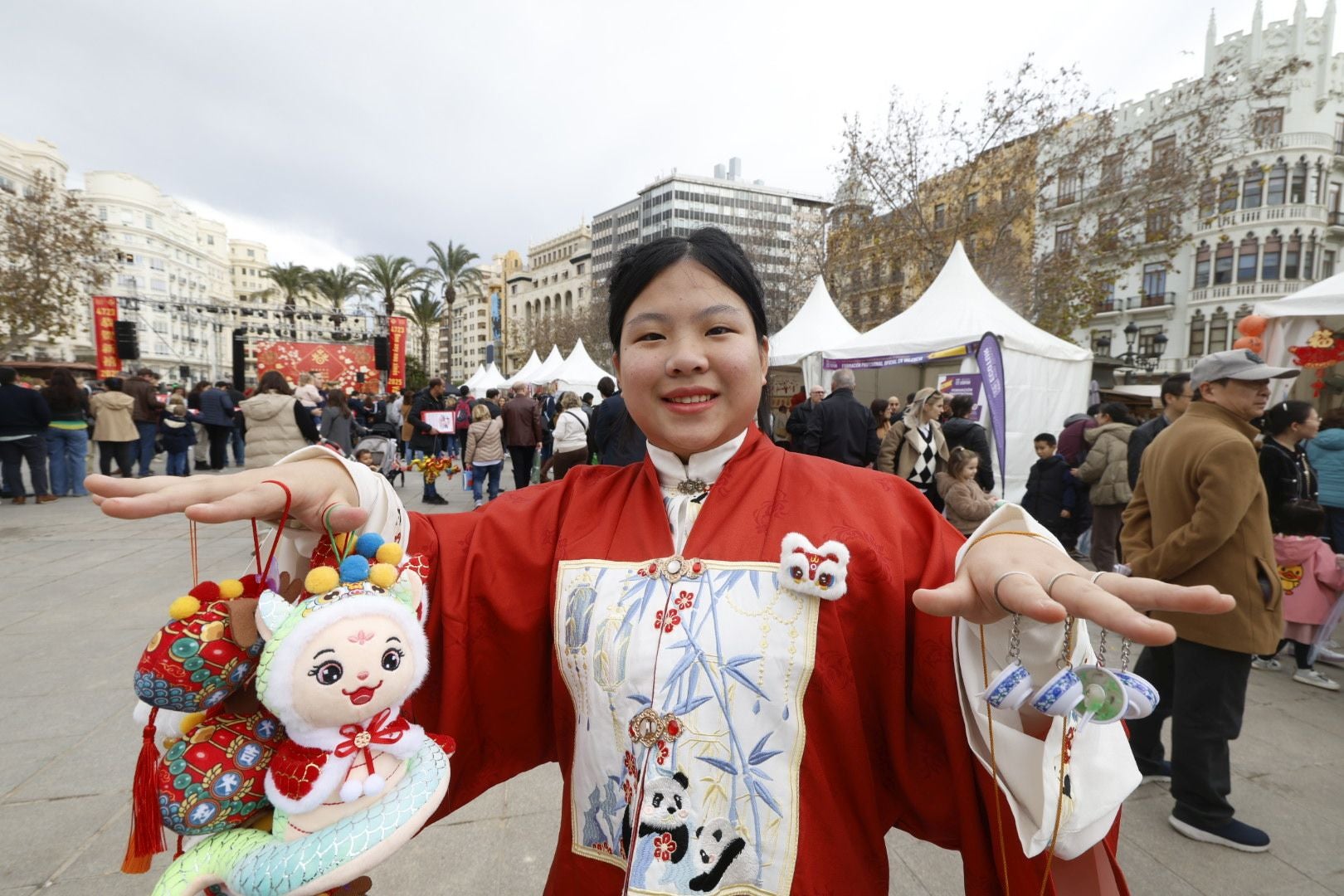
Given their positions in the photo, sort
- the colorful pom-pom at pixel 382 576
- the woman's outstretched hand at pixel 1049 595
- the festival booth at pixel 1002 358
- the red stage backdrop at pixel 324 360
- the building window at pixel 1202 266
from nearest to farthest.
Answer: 1. the woman's outstretched hand at pixel 1049 595
2. the colorful pom-pom at pixel 382 576
3. the festival booth at pixel 1002 358
4. the red stage backdrop at pixel 324 360
5. the building window at pixel 1202 266

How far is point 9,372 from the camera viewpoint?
792cm

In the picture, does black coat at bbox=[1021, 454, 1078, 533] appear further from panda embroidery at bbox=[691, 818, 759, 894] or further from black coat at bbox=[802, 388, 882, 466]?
panda embroidery at bbox=[691, 818, 759, 894]

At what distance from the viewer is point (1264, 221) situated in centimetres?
2592

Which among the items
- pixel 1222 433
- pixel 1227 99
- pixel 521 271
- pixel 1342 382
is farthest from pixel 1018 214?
pixel 521 271

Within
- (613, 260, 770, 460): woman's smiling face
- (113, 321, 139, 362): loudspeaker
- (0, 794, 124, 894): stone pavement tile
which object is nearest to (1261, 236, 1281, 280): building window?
(613, 260, 770, 460): woman's smiling face

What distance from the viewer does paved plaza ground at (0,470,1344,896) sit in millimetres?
2193

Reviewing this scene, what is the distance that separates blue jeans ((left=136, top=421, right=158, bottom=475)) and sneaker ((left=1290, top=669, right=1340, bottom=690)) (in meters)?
13.9

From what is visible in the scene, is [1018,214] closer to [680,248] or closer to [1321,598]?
[1321,598]

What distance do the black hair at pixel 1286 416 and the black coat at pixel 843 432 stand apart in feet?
9.44

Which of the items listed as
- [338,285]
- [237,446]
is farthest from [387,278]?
[237,446]

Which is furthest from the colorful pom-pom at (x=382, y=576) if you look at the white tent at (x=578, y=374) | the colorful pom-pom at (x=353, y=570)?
the white tent at (x=578, y=374)

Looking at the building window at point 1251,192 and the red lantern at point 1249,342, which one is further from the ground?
the building window at point 1251,192

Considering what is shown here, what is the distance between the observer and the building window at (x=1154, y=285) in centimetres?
2877

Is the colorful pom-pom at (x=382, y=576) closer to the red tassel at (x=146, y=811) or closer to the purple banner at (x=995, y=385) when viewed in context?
the red tassel at (x=146, y=811)
